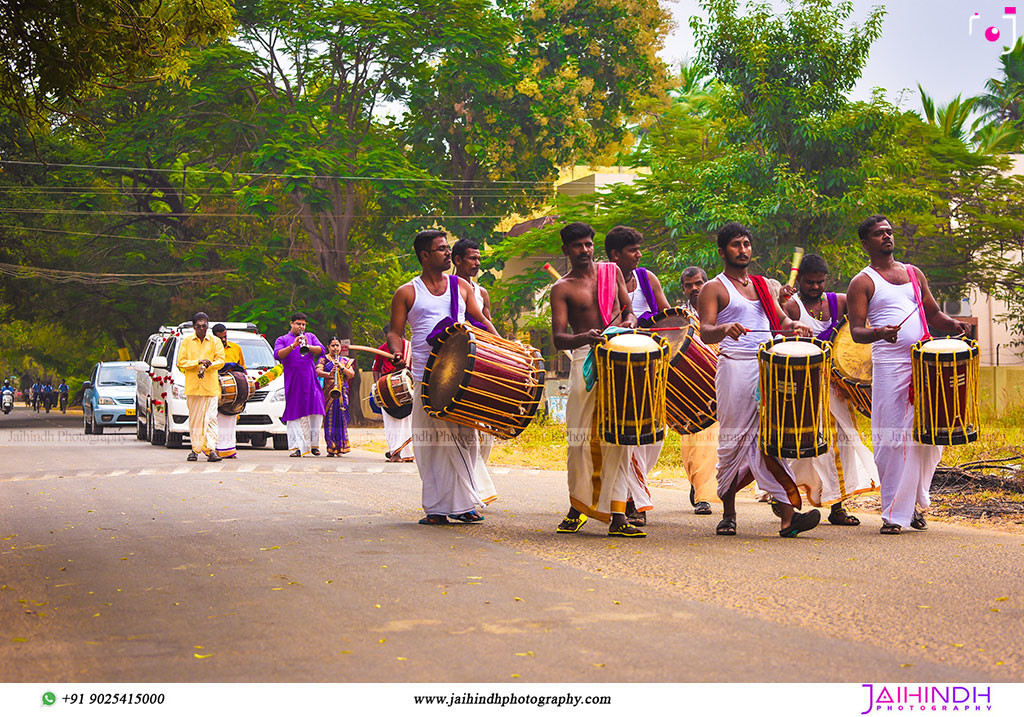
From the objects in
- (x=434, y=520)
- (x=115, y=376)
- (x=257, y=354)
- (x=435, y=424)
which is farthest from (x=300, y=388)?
(x=115, y=376)

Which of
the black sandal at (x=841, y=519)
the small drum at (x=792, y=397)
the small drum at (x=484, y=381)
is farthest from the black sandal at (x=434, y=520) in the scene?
the black sandal at (x=841, y=519)

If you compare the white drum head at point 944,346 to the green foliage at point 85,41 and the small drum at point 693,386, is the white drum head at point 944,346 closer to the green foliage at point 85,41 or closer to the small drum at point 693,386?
the small drum at point 693,386

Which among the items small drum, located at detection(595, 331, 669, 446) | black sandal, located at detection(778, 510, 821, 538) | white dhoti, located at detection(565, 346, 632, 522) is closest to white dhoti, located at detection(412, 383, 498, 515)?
white dhoti, located at detection(565, 346, 632, 522)

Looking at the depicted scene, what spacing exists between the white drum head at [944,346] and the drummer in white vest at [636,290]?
189cm

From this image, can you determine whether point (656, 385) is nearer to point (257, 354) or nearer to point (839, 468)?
point (839, 468)

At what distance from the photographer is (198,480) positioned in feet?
46.9

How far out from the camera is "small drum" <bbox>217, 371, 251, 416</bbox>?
1844 centimetres

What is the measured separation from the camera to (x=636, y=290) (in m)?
10.0

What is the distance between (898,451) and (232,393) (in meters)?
11.6

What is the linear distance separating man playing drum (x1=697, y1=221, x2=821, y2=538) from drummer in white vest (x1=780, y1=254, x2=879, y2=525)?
0.48 meters

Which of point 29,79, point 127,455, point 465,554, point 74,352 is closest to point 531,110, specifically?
point 127,455

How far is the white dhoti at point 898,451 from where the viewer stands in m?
9.02

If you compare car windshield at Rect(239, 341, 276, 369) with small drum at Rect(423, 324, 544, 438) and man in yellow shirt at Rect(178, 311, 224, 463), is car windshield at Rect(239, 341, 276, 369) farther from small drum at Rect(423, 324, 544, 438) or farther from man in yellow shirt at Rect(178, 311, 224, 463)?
small drum at Rect(423, 324, 544, 438)

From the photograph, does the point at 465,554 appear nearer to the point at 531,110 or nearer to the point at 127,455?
the point at 127,455
